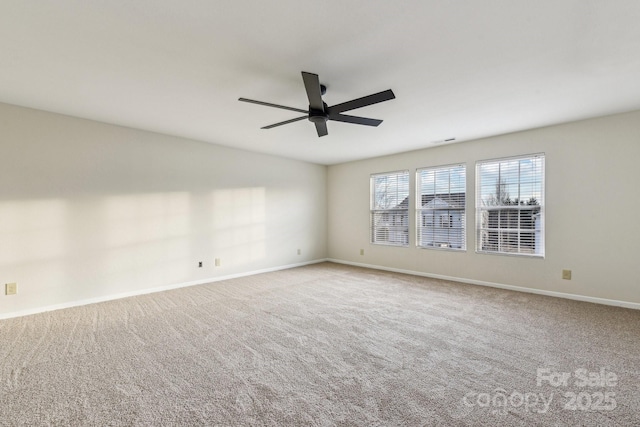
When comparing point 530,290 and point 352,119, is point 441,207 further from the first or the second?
point 352,119

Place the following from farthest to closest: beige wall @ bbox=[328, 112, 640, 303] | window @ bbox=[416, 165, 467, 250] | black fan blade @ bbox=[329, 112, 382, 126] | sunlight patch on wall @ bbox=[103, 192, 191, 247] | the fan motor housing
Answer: window @ bbox=[416, 165, 467, 250], sunlight patch on wall @ bbox=[103, 192, 191, 247], beige wall @ bbox=[328, 112, 640, 303], black fan blade @ bbox=[329, 112, 382, 126], the fan motor housing

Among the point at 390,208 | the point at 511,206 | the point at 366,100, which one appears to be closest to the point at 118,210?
the point at 366,100

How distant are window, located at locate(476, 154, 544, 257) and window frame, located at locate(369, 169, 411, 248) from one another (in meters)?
1.26

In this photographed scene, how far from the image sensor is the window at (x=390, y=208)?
18.5 feet

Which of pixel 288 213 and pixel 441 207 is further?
pixel 288 213

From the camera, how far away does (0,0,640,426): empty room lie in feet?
5.91

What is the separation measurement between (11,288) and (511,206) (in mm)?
6500

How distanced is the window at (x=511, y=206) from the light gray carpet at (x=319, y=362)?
0.89 m

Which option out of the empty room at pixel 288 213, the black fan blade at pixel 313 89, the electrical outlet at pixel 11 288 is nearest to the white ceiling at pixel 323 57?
the empty room at pixel 288 213

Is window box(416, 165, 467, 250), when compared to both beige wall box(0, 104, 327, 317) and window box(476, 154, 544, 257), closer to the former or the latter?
window box(476, 154, 544, 257)

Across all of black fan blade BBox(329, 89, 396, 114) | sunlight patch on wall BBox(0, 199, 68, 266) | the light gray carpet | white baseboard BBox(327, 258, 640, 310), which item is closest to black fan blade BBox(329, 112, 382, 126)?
black fan blade BBox(329, 89, 396, 114)

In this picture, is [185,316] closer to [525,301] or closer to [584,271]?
[525,301]

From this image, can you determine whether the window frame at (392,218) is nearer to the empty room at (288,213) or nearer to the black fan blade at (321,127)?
the empty room at (288,213)

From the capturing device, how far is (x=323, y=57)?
226cm
